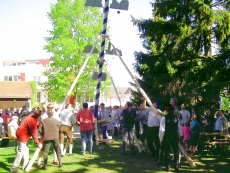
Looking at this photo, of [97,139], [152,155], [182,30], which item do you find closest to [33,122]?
[152,155]

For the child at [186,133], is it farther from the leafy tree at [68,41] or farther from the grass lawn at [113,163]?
the leafy tree at [68,41]

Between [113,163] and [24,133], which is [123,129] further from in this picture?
[24,133]

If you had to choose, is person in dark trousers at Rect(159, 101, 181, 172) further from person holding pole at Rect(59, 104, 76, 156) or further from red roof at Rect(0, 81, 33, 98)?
red roof at Rect(0, 81, 33, 98)

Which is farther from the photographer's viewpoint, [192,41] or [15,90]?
[15,90]

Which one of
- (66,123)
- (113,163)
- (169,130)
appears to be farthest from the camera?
(66,123)

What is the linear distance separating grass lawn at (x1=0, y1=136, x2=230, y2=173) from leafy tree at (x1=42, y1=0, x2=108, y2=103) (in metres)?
18.0

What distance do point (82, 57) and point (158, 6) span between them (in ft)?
61.1

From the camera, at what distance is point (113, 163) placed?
36.6 ft

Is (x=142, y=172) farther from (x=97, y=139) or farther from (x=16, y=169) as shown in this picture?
(x=97, y=139)

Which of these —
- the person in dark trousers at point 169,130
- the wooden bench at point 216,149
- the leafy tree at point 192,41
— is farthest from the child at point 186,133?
the person in dark trousers at point 169,130

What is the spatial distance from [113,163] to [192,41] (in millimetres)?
6667

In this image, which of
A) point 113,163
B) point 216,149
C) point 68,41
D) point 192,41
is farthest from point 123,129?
point 68,41

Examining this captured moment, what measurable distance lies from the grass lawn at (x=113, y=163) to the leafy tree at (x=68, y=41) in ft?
59.2

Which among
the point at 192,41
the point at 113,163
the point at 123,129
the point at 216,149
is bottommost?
the point at 113,163
